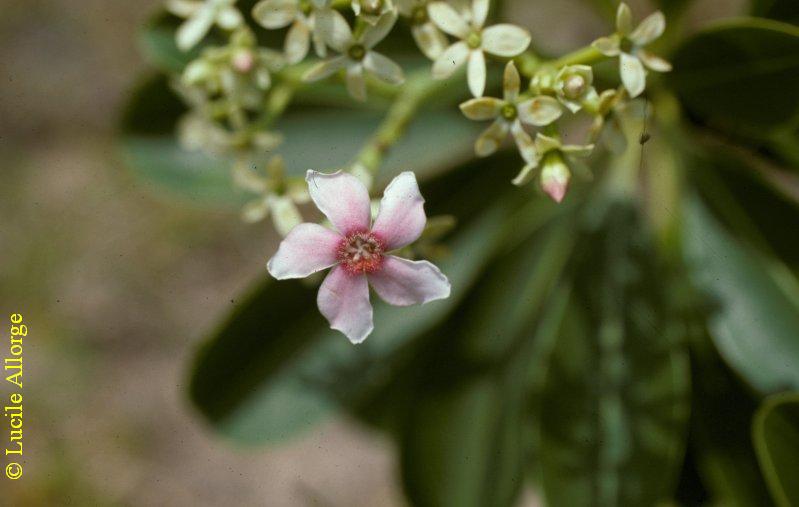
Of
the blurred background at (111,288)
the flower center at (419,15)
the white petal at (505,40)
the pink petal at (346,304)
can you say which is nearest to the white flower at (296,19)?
the flower center at (419,15)

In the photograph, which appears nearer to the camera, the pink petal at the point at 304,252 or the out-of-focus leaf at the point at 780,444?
the pink petal at the point at 304,252

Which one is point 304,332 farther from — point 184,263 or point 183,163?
point 184,263

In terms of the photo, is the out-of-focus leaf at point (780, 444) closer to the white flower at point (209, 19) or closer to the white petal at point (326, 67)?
the white petal at point (326, 67)

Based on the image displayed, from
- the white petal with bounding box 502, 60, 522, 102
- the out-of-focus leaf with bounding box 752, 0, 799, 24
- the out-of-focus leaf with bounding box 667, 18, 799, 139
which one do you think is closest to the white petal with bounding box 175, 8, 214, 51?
the white petal with bounding box 502, 60, 522, 102

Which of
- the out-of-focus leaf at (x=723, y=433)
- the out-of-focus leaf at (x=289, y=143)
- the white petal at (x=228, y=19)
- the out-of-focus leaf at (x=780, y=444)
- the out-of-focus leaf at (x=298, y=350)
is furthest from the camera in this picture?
the out-of-focus leaf at (x=289, y=143)

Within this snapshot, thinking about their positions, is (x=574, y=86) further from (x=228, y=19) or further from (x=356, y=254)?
(x=228, y=19)

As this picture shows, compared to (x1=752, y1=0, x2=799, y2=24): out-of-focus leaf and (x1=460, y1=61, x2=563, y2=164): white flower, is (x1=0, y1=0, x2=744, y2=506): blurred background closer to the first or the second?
(x1=752, y1=0, x2=799, y2=24): out-of-focus leaf

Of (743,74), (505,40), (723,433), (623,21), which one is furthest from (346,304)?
(723,433)
